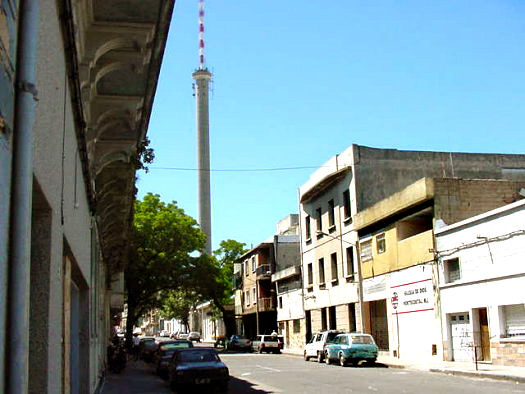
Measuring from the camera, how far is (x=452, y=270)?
28422 mm

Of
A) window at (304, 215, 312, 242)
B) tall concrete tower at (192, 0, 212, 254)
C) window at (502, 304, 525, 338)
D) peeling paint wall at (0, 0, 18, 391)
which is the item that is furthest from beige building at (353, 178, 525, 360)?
tall concrete tower at (192, 0, 212, 254)

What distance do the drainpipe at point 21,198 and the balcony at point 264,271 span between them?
186 feet

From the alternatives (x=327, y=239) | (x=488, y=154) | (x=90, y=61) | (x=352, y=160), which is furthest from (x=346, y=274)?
(x=90, y=61)

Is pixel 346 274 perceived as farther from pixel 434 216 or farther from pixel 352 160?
pixel 434 216

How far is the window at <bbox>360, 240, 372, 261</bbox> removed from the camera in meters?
37.0

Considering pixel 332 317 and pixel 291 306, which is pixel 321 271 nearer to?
pixel 332 317

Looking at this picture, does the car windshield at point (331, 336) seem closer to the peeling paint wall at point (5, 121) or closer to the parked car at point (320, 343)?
the parked car at point (320, 343)

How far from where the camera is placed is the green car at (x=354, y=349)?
29.0 m

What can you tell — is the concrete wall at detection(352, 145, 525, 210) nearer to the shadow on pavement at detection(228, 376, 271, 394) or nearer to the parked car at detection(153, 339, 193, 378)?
the parked car at detection(153, 339, 193, 378)

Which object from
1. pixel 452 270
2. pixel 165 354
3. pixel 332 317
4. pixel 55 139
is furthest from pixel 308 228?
pixel 55 139

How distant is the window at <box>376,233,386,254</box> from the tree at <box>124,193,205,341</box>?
22.7 metres

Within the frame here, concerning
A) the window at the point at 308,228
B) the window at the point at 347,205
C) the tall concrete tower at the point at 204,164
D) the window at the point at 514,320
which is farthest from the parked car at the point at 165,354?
the tall concrete tower at the point at 204,164

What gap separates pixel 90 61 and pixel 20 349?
5552 mm

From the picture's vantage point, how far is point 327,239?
143 feet
